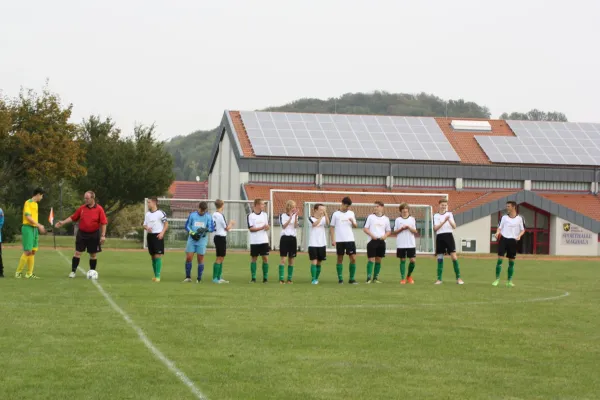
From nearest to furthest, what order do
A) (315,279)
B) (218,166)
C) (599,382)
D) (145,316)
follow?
(599,382) < (145,316) < (315,279) < (218,166)

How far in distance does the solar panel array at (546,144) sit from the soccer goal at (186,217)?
22.5 meters

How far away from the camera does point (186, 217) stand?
51594 millimetres

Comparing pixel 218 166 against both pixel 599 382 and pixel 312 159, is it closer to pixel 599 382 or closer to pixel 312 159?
pixel 312 159

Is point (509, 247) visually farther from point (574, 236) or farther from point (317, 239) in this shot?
point (574, 236)

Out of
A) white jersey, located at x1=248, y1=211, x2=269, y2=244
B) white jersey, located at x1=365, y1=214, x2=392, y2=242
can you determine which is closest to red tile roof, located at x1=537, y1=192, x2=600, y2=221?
white jersey, located at x1=365, y1=214, x2=392, y2=242

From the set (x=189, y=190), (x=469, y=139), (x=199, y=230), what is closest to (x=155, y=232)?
(x=199, y=230)

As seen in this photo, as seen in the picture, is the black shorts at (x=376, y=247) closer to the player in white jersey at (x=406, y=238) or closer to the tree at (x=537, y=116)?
the player in white jersey at (x=406, y=238)

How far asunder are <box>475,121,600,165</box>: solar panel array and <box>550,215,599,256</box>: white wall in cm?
642

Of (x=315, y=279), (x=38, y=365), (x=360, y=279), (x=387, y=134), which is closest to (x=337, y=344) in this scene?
(x=38, y=365)

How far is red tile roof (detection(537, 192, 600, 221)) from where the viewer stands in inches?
2569

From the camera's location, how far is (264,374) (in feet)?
29.4

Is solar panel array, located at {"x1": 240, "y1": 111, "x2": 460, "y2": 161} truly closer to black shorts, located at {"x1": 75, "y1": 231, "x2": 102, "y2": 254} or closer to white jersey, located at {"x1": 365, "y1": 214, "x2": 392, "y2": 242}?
white jersey, located at {"x1": 365, "y1": 214, "x2": 392, "y2": 242}

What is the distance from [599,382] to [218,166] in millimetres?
69931

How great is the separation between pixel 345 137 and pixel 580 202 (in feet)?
55.6
